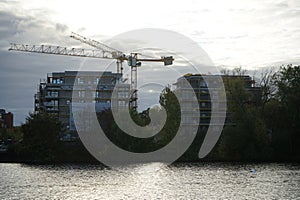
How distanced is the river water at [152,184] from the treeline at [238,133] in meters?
16.6

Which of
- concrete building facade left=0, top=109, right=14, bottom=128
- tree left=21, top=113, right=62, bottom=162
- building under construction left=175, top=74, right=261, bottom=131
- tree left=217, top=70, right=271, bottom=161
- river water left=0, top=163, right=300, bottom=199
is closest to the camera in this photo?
river water left=0, top=163, right=300, bottom=199

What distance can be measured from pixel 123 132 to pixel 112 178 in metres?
30.5

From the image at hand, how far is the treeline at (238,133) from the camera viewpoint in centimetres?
8219

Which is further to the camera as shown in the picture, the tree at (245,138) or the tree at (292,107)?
the tree at (292,107)

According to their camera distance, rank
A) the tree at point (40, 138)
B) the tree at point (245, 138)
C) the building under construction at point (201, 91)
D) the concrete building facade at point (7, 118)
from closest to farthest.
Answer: the tree at point (245, 138), the tree at point (40, 138), the building under construction at point (201, 91), the concrete building facade at point (7, 118)

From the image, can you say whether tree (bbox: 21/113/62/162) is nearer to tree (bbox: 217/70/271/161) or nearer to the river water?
the river water

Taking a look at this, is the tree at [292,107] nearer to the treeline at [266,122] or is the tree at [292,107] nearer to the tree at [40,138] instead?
the treeline at [266,122]

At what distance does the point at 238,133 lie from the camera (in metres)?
81.0

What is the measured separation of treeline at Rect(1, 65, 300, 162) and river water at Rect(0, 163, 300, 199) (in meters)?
16.6

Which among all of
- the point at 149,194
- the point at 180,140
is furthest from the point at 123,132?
the point at 149,194

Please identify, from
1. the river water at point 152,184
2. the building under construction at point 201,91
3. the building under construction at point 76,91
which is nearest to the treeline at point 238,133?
the river water at point 152,184

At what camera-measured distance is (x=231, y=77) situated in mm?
91562

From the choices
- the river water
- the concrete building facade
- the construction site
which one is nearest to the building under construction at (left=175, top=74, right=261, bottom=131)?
the construction site

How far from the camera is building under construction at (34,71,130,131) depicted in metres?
122
